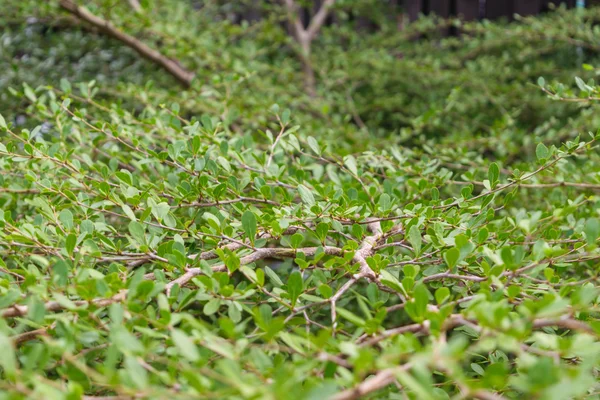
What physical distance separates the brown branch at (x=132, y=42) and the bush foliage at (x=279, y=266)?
8 cm

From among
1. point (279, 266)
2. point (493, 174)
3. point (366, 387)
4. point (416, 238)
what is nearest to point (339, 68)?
point (279, 266)

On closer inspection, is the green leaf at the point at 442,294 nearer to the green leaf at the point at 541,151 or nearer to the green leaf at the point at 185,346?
the green leaf at the point at 185,346

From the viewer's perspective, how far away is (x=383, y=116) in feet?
8.67

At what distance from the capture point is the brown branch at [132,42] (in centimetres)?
202

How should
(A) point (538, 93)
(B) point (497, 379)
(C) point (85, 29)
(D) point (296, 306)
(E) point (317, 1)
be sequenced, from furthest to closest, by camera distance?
(E) point (317, 1)
(C) point (85, 29)
(A) point (538, 93)
(D) point (296, 306)
(B) point (497, 379)

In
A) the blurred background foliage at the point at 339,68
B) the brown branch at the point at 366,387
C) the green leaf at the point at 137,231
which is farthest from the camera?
the blurred background foliage at the point at 339,68

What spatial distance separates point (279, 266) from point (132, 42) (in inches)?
56.5

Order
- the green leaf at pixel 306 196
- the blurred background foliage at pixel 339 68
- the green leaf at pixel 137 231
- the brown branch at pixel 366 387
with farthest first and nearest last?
the blurred background foliage at pixel 339 68 < the green leaf at pixel 306 196 < the green leaf at pixel 137 231 < the brown branch at pixel 366 387

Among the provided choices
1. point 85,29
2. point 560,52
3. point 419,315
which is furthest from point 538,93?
point 85,29

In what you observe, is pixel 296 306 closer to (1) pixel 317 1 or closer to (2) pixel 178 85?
(2) pixel 178 85

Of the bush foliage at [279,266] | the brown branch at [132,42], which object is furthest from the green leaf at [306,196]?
the brown branch at [132,42]

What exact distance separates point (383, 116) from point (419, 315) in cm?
214

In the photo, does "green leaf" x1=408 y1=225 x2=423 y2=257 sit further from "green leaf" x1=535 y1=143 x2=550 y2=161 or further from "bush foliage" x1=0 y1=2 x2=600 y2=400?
"green leaf" x1=535 y1=143 x2=550 y2=161

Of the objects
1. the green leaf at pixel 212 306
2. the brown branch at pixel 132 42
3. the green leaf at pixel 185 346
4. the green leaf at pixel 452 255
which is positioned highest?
the brown branch at pixel 132 42
